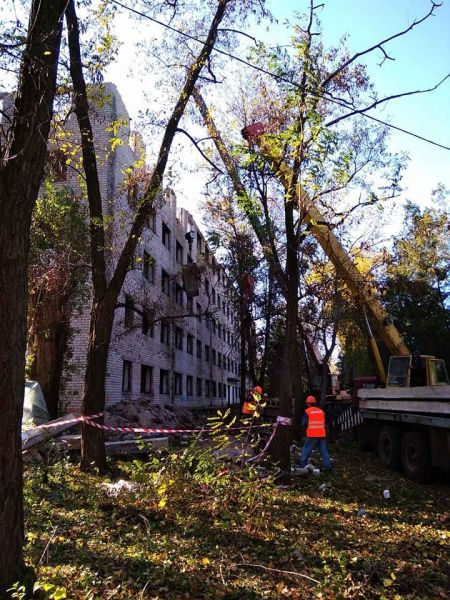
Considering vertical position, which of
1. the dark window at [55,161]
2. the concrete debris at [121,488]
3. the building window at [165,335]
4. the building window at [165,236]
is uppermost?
the building window at [165,236]

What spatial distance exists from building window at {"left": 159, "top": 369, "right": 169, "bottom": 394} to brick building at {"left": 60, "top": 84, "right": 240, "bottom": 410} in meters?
0.05

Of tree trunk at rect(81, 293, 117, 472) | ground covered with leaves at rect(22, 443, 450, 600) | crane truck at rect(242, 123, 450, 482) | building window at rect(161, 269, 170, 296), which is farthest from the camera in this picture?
building window at rect(161, 269, 170, 296)

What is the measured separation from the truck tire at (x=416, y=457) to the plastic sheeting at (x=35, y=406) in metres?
8.35

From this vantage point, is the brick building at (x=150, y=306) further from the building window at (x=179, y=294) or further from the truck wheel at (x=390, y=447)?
the truck wheel at (x=390, y=447)

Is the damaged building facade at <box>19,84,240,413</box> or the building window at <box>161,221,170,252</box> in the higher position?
the building window at <box>161,221,170,252</box>

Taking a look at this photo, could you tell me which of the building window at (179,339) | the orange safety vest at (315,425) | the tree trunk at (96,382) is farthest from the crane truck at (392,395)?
the building window at (179,339)

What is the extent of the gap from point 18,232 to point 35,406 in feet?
30.1

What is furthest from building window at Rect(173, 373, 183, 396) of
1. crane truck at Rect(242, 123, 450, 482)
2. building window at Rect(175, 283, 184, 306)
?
crane truck at Rect(242, 123, 450, 482)

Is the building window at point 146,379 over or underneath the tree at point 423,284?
underneath

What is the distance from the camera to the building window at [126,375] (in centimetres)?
1820

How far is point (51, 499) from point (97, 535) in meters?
1.78

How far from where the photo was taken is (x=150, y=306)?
1625 cm

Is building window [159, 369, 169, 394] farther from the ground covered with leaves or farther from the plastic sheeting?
the ground covered with leaves

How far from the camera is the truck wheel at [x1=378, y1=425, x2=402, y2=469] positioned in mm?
11430
